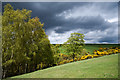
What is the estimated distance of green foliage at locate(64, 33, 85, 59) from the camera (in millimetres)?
38734

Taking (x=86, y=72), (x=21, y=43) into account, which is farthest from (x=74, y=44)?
(x=86, y=72)

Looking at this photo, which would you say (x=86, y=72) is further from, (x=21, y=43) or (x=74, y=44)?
(x=74, y=44)

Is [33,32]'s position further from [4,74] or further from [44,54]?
[4,74]

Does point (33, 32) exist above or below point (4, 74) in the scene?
above

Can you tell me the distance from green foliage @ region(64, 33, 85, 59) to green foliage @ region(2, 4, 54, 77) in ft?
43.2

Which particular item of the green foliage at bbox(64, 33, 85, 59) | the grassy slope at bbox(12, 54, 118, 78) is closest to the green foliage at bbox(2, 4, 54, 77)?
the grassy slope at bbox(12, 54, 118, 78)

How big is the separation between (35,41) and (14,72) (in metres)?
9.50

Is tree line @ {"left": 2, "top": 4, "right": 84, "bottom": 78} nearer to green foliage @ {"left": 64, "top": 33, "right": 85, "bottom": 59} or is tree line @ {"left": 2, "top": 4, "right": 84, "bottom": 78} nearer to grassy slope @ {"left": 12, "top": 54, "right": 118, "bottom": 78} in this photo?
grassy slope @ {"left": 12, "top": 54, "right": 118, "bottom": 78}

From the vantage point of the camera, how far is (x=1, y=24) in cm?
2083

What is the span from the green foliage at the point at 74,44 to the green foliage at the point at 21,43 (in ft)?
43.2

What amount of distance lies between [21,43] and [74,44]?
23.8m

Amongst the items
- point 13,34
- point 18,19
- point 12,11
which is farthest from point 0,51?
point 12,11

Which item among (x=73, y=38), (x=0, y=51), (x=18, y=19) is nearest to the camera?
(x=0, y=51)

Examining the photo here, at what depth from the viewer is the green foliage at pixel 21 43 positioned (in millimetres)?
19922
